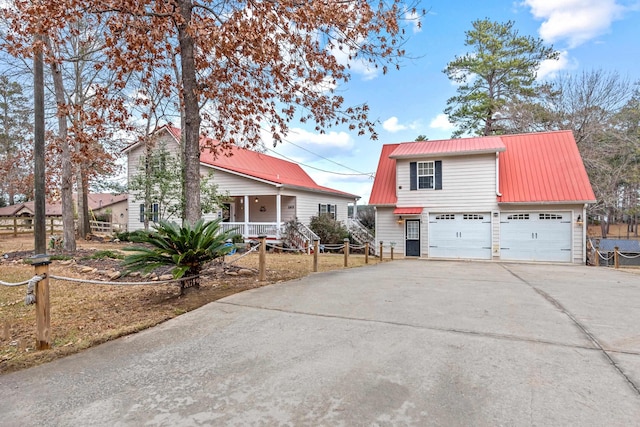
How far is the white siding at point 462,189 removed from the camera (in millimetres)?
15336

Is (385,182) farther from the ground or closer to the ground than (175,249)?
farther from the ground

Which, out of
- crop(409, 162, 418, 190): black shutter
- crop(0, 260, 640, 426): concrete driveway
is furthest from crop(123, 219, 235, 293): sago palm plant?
crop(409, 162, 418, 190): black shutter

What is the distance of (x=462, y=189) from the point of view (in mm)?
15727

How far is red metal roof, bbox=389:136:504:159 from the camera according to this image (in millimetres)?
15266

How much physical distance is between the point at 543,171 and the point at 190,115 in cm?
1487

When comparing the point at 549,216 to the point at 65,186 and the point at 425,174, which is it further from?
the point at 65,186

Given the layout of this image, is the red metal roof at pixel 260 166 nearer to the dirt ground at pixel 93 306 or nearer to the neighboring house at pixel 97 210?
the dirt ground at pixel 93 306

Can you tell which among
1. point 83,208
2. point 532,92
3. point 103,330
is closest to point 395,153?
point 532,92

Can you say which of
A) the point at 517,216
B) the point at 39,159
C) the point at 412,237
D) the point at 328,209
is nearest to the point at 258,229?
the point at 328,209

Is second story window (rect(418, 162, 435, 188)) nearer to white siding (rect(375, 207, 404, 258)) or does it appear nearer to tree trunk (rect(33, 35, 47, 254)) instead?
white siding (rect(375, 207, 404, 258))

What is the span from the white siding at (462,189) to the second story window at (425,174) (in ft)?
0.98

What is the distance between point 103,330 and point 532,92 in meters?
26.4

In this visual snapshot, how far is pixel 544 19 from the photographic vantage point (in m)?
16.5

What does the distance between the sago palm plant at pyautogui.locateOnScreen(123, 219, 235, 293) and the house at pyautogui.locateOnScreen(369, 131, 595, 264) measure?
11.9 metres
